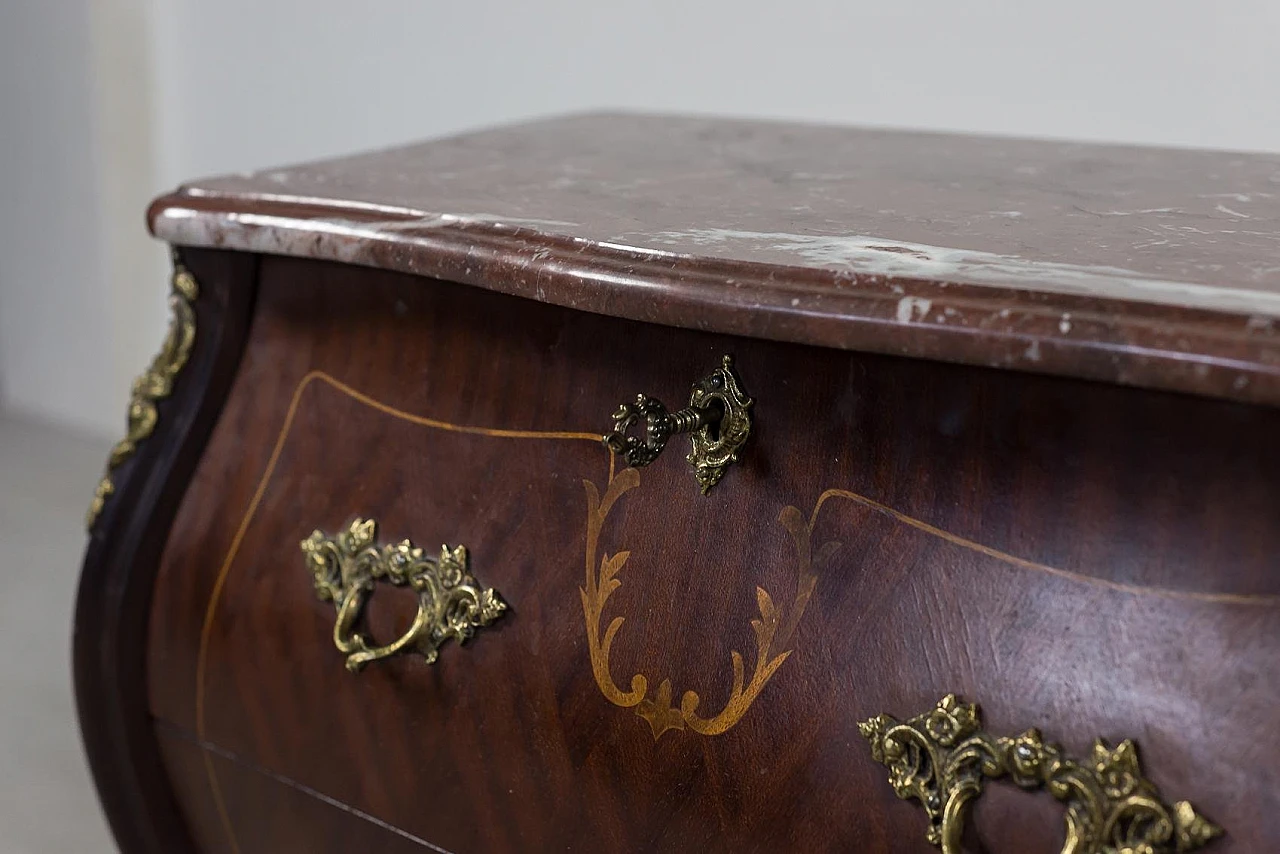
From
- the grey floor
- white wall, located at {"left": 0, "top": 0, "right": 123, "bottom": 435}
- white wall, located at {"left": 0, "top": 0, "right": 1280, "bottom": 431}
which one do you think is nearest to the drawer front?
the grey floor

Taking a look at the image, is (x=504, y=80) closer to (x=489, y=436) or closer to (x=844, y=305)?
(x=489, y=436)

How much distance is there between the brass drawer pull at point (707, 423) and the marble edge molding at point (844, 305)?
6 centimetres

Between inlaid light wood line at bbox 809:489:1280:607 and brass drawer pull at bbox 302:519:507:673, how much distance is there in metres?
0.21

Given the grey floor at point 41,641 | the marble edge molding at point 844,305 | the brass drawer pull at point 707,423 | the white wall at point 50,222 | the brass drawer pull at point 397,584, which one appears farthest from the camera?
the white wall at point 50,222

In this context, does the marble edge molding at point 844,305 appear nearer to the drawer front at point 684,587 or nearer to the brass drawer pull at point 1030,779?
the drawer front at point 684,587

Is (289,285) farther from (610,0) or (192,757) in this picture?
(610,0)

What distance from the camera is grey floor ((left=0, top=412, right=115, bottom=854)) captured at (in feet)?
4.35

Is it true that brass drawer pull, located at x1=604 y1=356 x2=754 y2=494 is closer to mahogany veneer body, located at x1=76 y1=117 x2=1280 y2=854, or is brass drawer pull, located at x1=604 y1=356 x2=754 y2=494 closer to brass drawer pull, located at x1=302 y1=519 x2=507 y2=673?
mahogany veneer body, located at x1=76 y1=117 x2=1280 y2=854

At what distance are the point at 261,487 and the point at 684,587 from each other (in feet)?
1.09

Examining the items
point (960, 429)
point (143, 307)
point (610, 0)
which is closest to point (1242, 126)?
point (610, 0)

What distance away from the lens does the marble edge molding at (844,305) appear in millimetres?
458

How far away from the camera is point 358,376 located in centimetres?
81

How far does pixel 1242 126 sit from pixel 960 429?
96 cm

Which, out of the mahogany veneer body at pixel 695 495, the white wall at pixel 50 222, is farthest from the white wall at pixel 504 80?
the mahogany veneer body at pixel 695 495
